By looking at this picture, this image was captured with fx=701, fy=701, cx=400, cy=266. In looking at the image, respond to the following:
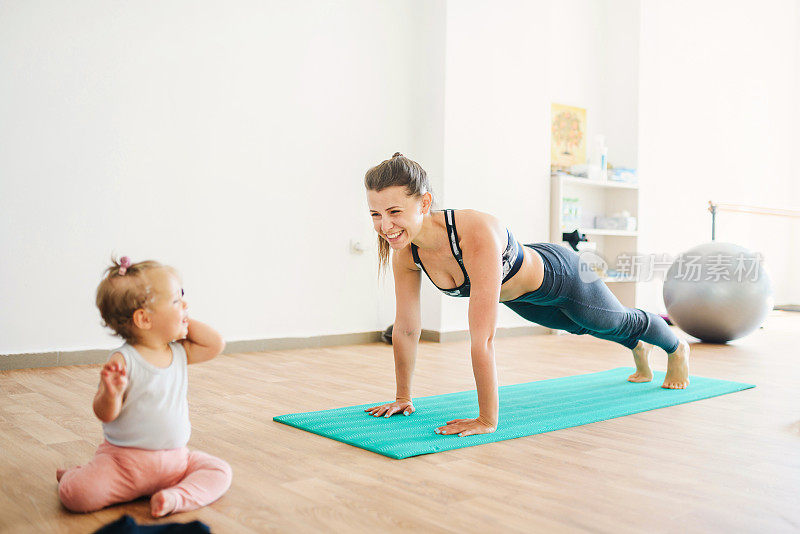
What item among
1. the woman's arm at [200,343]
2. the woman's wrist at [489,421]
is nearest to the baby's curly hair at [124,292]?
the woman's arm at [200,343]

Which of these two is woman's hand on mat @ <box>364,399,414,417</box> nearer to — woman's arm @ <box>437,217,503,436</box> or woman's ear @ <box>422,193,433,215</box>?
woman's arm @ <box>437,217,503,436</box>

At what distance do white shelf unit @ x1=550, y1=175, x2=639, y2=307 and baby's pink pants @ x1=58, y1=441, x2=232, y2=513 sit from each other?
13.0ft

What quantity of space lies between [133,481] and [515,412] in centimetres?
124

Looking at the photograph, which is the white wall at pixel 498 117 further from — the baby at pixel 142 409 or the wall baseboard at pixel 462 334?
the baby at pixel 142 409

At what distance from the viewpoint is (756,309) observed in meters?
4.02

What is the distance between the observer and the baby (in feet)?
4.17

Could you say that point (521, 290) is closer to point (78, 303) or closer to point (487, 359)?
point (487, 359)

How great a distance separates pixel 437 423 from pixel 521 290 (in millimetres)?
488

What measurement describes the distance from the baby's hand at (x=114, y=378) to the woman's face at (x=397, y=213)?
75cm

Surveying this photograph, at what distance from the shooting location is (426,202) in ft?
6.22

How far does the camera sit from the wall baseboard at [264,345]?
3.04 meters

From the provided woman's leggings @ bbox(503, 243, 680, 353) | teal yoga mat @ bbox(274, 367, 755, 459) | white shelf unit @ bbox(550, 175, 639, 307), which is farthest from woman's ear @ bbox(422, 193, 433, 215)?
white shelf unit @ bbox(550, 175, 639, 307)

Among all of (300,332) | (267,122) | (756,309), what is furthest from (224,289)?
(756,309)

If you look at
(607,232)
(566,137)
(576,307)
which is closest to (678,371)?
(576,307)
